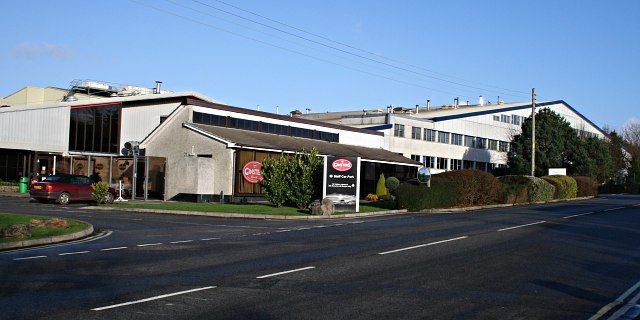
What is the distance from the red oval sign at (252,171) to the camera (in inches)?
1406

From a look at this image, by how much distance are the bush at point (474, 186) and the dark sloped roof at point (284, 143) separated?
800 cm

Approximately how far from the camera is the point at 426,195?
111ft

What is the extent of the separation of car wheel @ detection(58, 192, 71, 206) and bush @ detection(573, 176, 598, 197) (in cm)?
4288

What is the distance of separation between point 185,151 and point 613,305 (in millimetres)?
29821

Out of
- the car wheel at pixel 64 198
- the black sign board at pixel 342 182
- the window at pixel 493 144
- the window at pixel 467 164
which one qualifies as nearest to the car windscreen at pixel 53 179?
the car wheel at pixel 64 198

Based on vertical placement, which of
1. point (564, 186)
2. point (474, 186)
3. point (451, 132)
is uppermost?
point (451, 132)

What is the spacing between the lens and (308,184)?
1225 inches

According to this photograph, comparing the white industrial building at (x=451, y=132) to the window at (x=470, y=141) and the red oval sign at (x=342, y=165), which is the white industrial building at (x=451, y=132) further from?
the red oval sign at (x=342, y=165)

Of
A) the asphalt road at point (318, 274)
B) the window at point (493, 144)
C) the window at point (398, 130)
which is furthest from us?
the window at point (493, 144)

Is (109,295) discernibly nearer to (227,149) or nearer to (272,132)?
(227,149)

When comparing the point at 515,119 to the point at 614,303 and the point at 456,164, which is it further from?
the point at 614,303

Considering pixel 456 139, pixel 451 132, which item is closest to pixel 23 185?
pixel 451 132

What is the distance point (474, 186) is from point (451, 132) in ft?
114

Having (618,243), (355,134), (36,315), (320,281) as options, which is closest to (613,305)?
(320,281)
